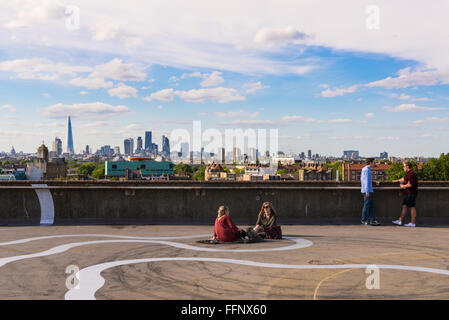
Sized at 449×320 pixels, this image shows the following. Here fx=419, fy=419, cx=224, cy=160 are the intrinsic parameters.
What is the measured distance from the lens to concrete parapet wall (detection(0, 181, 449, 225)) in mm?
13633

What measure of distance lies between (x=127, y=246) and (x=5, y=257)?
2.50 meters

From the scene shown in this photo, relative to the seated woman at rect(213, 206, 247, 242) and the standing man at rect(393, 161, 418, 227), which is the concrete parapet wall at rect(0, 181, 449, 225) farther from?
the seated woman at rect(213, 206, 247, 242)

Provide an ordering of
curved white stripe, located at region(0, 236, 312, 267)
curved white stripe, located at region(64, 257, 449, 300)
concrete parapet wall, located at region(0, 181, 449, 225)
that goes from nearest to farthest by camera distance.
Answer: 1. curved white stripe, located at region(64, 257, 449, 300)
2. curved white stripe, located at region(0, 236, 312, 267)
3. concrete parapet wall, located at region(0, 181, 449, 225)

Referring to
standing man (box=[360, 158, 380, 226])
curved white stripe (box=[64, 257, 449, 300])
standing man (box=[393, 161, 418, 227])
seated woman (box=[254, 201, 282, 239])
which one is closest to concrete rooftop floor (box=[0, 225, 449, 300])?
curved white stripe (box=[64, 257, 449, 300])

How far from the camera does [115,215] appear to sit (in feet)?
45.1

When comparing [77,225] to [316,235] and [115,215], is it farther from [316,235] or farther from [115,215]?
[316,235]

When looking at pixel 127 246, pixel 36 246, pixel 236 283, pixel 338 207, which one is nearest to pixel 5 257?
pixel 36 246

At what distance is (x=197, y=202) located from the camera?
1387 centimetres

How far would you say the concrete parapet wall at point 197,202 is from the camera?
→ 1363 centimetres

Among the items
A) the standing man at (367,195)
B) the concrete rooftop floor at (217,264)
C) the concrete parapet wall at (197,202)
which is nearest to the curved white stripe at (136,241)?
the concrete rooftop floor at (217,264)

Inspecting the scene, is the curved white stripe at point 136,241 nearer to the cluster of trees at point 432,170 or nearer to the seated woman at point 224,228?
the seated woman at point 224,228

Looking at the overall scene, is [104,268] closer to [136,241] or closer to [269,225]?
[136,241]

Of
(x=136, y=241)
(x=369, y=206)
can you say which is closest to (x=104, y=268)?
(x=136, y=241)

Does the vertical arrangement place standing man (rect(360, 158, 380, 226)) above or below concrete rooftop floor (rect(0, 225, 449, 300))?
above
